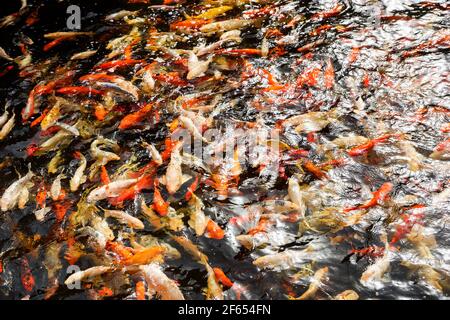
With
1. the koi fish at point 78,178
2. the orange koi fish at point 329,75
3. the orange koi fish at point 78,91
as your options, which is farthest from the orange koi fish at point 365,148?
the orange koi fish at point 78,91

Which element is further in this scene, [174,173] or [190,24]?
[190,24]

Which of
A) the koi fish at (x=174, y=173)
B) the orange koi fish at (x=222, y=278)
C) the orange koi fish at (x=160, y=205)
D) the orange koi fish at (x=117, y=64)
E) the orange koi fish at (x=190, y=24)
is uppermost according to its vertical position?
the orange koi fish at (x=190, y=24)

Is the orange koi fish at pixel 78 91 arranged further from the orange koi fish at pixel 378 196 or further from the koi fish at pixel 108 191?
the orange koi fish at pixel 378 196

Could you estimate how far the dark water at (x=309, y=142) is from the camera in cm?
350

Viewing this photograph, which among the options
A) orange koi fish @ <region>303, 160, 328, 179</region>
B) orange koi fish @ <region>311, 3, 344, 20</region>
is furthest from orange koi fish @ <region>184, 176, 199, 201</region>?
orange koi fish @ <region>311, 3, 344, 20</region>

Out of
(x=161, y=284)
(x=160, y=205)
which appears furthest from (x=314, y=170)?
(x=161, y=284)

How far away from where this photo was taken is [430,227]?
11.9 feet

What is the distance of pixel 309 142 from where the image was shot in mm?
4445

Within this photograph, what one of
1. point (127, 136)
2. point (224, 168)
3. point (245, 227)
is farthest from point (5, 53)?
point (245, 227)

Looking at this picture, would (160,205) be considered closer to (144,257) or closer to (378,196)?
(144,257)

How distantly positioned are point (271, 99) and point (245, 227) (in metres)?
1.90

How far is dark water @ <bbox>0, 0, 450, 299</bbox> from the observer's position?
138 inches
